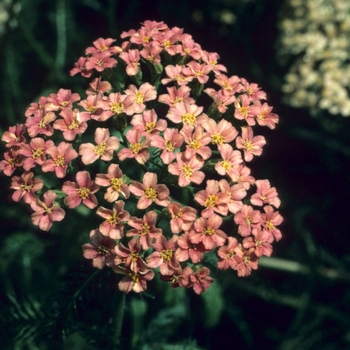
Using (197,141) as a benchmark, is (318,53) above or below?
above

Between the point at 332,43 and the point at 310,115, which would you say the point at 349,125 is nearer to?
the point at 310,115

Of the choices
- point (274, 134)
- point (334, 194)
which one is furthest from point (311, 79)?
point (334, 194)

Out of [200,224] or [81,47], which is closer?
[200,224]

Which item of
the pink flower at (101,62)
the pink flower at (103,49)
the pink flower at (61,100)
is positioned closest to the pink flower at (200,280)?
the pink flower at (61,100)

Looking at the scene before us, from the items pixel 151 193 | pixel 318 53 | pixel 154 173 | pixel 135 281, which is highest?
pixel 318 53

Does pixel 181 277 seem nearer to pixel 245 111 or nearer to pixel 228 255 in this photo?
pixel 228 255

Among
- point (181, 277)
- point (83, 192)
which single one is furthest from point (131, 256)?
point (83, 192)
